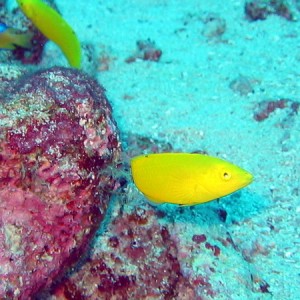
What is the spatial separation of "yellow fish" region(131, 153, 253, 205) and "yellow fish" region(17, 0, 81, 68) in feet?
8.17

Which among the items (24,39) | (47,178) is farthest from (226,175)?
(24,39)

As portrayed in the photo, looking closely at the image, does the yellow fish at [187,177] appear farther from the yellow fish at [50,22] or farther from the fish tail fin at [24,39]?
the fish tail fin at [24,39]

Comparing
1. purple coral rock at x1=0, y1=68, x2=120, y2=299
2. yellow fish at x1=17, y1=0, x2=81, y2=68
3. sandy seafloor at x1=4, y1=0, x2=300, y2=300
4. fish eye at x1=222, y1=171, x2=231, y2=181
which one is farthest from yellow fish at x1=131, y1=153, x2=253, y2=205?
yellow fish at x1=17, y1=0, x2=81, y2=68

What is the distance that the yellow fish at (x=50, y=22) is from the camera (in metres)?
4.05

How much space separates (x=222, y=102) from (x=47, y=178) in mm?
3435

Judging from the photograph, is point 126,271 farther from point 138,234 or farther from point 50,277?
point 50,277

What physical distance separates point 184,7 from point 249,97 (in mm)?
3166

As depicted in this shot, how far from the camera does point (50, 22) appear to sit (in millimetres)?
4113

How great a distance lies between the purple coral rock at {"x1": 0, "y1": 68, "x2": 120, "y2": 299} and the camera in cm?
199

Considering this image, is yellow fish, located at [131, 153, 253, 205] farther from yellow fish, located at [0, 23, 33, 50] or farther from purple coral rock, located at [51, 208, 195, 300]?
yellow fish, located at [0, 23, 33, 50]

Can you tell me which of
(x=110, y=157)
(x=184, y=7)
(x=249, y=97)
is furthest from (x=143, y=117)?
(x=184, y=7)

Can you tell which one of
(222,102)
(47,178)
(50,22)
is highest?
(47,178)

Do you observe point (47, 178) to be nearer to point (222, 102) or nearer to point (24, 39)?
point (24, 39)

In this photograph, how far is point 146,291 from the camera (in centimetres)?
262
